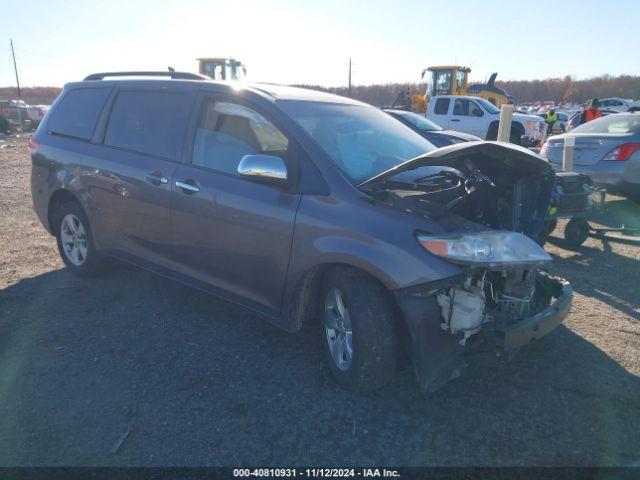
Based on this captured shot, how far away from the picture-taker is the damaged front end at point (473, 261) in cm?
277

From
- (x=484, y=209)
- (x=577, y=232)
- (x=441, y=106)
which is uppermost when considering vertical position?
(x=441, y=106)

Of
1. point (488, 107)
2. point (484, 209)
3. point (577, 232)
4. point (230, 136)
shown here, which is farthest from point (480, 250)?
point (488, 107)

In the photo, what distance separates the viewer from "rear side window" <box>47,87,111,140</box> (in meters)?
4.77

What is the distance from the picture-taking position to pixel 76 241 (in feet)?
16.5

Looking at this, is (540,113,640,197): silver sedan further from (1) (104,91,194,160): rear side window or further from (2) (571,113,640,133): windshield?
(1) (104,91,194,160): rear side window

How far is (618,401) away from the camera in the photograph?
305 cm

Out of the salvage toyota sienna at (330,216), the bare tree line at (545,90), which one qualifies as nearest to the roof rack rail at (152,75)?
the salvage toyota sienna at (330,216)

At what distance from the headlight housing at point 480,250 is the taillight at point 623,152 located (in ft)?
18.9

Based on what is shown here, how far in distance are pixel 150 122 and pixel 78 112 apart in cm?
123

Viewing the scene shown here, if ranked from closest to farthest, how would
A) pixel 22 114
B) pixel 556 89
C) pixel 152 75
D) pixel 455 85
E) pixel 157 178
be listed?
1. pixel 157 178
2. pixel 152 75
3. pixel 455 85
4. pixel 22 114
5. pixel 556 89

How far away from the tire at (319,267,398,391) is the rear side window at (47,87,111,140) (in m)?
3.09

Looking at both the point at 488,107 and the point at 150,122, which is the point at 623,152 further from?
the point at 488,107

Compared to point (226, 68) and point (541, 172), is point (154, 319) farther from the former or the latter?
point (226, 68)

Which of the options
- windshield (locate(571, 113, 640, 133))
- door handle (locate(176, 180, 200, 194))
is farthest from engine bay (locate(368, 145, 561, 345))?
windshield (locate(571, 113, 640, 133))
